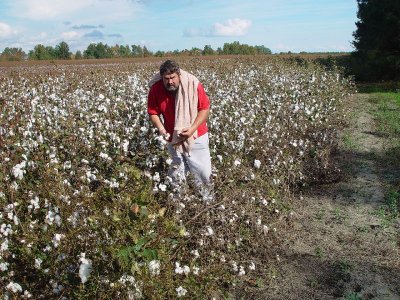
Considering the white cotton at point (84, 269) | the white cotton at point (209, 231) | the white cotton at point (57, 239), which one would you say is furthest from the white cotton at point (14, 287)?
the white cotton at point (209, 231)

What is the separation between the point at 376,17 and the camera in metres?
22.8

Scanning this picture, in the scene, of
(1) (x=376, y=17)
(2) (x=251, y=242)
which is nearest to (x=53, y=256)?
(2) (x=251, y=242)

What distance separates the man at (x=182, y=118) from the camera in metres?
4.37

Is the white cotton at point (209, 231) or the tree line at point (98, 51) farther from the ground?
the tree line at point (98, 51)

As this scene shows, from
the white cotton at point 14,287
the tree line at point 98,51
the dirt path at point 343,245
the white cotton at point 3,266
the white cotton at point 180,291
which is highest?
the tree line at point 98,51

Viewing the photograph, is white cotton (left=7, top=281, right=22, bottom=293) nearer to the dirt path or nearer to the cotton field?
the cotton field

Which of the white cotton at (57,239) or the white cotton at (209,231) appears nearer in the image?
the white cotton at (57,239)

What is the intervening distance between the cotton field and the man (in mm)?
178

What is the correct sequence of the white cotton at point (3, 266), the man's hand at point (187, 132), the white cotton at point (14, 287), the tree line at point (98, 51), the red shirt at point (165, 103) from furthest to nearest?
the tree line at point (98, 51) → the red shirt at point (165, 103) → the man's hand at point (187, 132) → the white cotton at point (3, 266) → the white cotton at point (14, 287)

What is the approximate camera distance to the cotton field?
2781 mm

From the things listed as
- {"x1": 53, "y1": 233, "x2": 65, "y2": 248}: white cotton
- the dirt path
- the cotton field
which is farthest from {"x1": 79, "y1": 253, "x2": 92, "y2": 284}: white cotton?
the dirt path

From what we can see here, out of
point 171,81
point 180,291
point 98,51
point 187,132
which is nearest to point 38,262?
point 180,291

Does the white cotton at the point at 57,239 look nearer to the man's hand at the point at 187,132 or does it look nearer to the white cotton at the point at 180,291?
the white cotton at the point at 180,291

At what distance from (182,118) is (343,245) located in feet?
7.31
